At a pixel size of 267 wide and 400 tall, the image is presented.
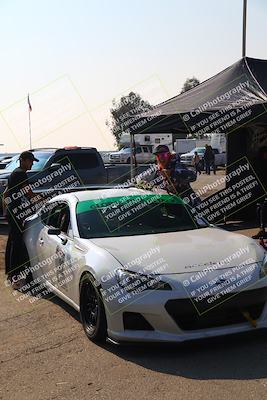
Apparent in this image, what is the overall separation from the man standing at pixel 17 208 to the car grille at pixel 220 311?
338cm

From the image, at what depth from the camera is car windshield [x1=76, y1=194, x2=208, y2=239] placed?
18.6 ft

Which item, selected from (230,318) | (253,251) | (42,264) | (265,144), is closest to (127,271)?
(230,318)

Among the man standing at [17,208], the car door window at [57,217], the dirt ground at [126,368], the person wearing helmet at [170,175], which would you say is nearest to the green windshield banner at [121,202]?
the car door window at [57,217]

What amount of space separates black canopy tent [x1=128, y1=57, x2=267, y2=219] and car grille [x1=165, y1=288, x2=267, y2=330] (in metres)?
5.17

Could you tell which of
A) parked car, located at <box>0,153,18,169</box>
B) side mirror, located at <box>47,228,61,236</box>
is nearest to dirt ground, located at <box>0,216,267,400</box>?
side mirror, located at <box>47,228,61,236</box>

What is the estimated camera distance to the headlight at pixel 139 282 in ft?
14.6

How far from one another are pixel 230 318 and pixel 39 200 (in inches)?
159

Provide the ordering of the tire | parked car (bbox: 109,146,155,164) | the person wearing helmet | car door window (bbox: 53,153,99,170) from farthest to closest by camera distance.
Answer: parked car (bbox: 109,146,155,164) → car door window (bbox: 53,153,99,170) → the person wearing helmet → the tire

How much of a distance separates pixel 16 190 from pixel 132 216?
2.07m

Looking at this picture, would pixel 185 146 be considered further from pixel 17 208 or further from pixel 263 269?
pixel 263 269

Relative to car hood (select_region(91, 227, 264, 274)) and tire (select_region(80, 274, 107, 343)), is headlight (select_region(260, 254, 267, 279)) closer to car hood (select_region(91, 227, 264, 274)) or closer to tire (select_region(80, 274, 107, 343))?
car hood (select_region(91, 227, 264, 274))

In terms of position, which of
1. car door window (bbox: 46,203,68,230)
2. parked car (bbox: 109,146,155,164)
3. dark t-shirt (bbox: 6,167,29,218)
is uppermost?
parked car (bbox: 109,146,155,164)

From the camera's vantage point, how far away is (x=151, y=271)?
4598 mm

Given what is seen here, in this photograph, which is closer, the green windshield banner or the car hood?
the car hood
